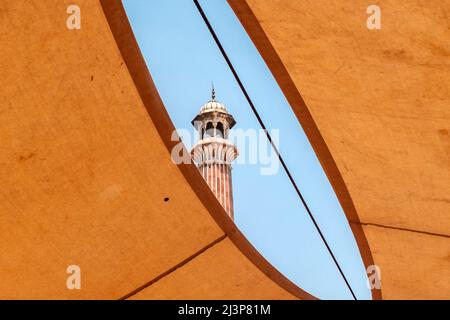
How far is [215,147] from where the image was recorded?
40875 millimetres

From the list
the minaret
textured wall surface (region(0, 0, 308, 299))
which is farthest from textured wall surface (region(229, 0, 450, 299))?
the minaret

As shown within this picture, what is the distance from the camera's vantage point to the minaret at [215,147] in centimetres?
4078

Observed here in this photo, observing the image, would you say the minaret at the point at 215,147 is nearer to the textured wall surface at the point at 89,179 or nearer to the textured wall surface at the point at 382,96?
the textured wall surface at the point at 89,179

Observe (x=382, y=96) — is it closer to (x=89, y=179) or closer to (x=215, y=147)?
(x=89, y=179)

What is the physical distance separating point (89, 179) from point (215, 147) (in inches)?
1368

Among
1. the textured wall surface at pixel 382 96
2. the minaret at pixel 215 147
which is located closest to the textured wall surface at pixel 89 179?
the textured wall surface at pixel 382 96

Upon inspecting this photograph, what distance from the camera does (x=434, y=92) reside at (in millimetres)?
5219

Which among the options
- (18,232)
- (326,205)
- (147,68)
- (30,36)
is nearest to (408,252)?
(326,205)

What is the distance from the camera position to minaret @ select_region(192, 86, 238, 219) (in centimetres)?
4078

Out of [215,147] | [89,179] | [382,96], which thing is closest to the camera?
[382,96]

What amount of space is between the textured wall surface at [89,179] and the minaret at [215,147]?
108ft

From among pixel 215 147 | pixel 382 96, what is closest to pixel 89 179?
pixel 382 96

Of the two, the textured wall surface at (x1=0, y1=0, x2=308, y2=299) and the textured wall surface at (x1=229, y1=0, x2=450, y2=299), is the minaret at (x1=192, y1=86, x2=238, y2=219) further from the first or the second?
the textured wall surface at (x1=229, y1=0, x2=450, y2=299)

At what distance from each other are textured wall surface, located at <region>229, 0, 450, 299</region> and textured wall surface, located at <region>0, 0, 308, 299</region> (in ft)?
4.16
